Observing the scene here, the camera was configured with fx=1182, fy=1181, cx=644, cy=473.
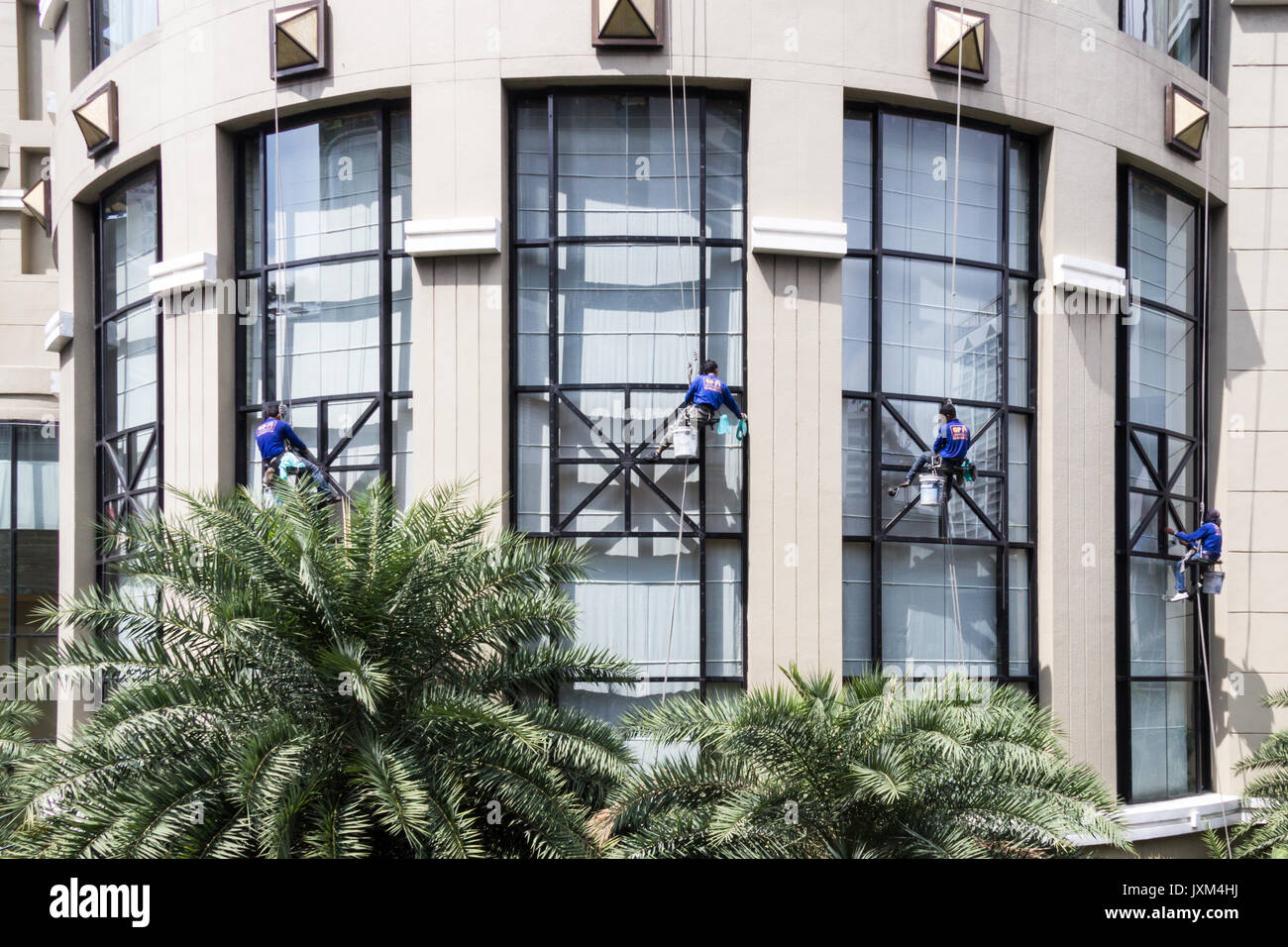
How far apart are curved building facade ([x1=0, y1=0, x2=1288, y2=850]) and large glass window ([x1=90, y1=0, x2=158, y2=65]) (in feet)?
0.57

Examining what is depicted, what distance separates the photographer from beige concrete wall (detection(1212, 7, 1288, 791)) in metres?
17.6

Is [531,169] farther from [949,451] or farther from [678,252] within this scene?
[949,451]

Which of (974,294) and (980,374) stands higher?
(974,294)

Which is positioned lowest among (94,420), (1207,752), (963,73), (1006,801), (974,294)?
(1207,752)

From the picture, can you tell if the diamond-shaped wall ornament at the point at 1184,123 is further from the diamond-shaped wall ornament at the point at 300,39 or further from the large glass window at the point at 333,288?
the diamond-shaped wall ornament at the point at 300,39

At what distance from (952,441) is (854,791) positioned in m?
5.69

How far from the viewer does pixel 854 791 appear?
912cm

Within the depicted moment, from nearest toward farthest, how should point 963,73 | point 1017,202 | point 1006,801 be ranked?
1. point 1006,801
2. point 963,73
3. point 1017,202

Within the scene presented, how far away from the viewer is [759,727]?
9508 mm

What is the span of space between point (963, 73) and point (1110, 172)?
2.70 meters

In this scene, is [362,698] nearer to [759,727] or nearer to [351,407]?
[759,727]

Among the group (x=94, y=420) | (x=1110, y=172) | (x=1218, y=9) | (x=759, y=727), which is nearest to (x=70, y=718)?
(x=94, y=420)

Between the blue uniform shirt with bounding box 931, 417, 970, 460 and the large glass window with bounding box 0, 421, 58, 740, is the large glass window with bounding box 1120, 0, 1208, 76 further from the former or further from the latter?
the large glass window with bounding box 0, 421, 58, 740

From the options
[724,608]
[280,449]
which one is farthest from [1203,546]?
[280,449]
